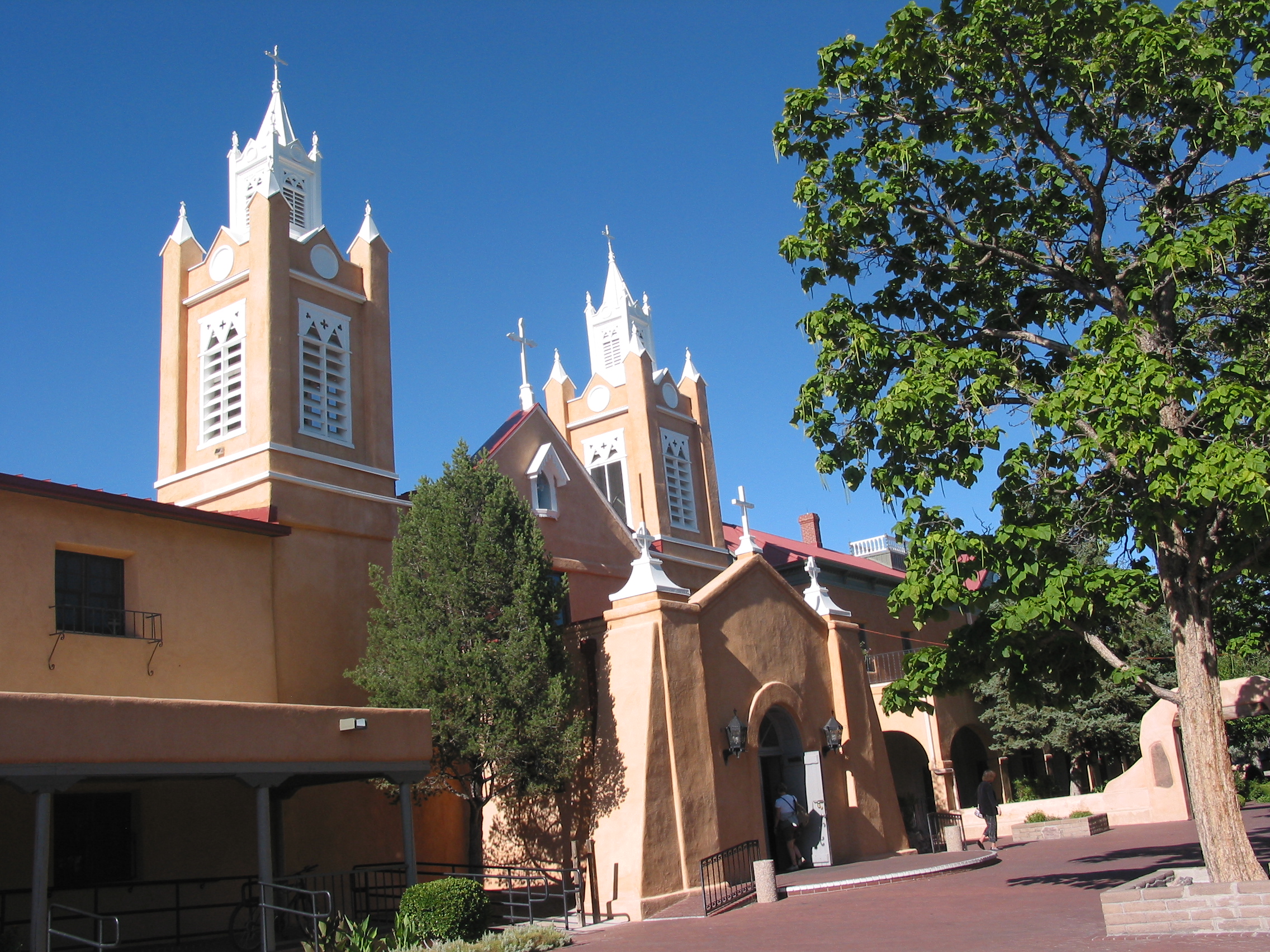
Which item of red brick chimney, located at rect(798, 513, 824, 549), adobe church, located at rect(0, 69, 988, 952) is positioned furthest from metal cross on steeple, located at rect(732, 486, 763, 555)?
red brick chimney, located at rect(798, 513, 824, 549)

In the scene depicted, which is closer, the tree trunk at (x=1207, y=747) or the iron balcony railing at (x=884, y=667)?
the tree trunk at (x=1207, y=747)

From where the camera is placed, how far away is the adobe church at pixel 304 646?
14.0 meters

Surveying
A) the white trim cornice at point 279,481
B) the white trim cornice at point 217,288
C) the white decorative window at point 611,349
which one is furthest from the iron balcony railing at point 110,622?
the white decorative window at point 611,349

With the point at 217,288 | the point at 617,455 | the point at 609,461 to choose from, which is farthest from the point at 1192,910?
the point at 609,461

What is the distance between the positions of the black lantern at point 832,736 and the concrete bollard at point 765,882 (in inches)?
198

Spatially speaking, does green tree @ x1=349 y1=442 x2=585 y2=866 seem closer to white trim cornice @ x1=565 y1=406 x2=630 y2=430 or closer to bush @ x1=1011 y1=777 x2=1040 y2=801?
white trim cornice @ x1=565 y1=406 x2=630 y2=430

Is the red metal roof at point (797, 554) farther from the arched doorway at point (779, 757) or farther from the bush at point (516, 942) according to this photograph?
the bush at point (516, 942)

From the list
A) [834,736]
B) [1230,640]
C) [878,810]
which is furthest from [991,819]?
[1230,640]

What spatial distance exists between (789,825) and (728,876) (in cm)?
253

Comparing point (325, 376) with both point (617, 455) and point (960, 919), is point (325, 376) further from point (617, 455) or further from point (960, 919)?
point (960, 919)

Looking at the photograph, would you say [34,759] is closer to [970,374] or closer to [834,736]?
[970,374]

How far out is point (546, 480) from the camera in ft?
77.6

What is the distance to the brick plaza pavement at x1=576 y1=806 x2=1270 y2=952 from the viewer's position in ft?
36.3

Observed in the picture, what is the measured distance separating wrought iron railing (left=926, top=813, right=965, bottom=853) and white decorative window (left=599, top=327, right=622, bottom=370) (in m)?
14.5
